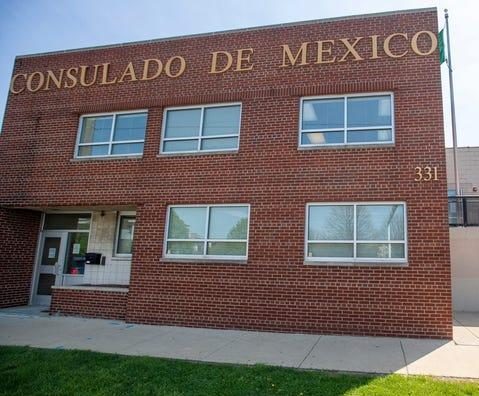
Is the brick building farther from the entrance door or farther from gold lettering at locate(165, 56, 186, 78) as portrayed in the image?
the entrance door

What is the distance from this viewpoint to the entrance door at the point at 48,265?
13750 millimetres

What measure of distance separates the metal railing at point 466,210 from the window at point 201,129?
7.82 metres

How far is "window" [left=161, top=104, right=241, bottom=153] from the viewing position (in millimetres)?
11398

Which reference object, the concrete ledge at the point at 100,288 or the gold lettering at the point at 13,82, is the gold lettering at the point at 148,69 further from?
the concrete ledge at the point at 100,288

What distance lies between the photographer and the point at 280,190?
10.5m

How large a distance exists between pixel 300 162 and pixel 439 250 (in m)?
3.67

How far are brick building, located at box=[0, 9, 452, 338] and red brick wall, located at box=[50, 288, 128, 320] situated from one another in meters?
0.04

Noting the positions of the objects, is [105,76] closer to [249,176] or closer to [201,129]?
[201,129]

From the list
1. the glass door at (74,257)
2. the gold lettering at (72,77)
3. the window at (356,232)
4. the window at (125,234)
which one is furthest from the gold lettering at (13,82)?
the window at (356,232)

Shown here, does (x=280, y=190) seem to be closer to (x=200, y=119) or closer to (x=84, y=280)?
(x=200, y=119)

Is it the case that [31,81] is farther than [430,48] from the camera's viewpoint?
Yes

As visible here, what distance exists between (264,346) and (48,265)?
8593mm

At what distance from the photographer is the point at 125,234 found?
13234 millimetres

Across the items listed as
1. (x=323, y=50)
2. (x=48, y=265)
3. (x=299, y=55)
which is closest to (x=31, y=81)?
(x=48, y=265)
